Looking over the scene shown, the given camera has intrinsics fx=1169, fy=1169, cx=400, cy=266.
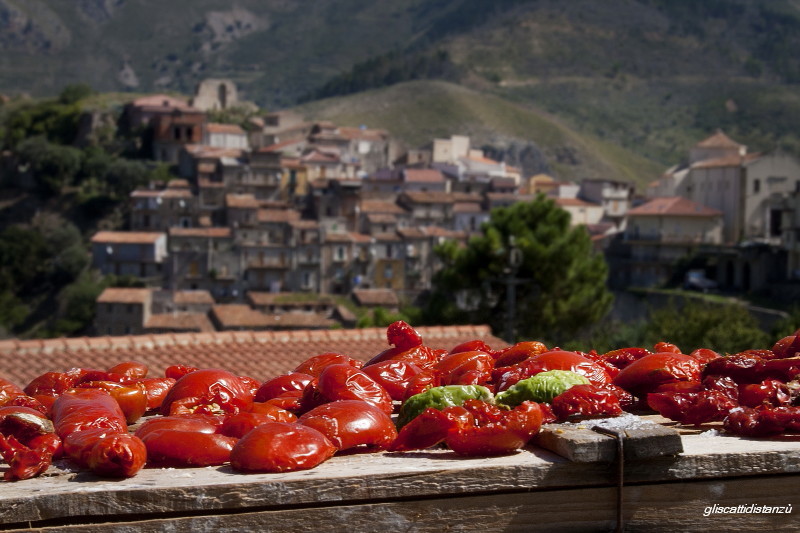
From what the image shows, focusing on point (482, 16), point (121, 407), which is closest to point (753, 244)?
point (121, 407)

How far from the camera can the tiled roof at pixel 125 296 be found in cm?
4894

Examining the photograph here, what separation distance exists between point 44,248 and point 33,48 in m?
121

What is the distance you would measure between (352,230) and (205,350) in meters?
51.8

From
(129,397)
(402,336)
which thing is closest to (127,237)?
(402,336)

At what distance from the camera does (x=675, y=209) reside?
57750mm

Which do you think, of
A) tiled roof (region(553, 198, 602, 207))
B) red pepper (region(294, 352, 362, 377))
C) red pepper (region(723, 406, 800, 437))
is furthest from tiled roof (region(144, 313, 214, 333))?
red pepper (region(723, 406, 800, 437))

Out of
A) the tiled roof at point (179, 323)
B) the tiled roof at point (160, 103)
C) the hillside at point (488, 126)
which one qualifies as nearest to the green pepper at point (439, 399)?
the tiled roof at point (179, 323)

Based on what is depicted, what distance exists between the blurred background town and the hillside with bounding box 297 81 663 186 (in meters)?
0.31

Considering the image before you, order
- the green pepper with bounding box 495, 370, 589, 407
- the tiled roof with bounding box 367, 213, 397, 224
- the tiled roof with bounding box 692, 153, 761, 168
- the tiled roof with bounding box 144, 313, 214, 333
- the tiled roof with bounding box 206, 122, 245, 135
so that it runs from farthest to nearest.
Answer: the tiled roof with bounding box 206, 122, 245, 135 → the tiled roof with bounding box 367, 213, 397, 224 → the tiled roof with bounding box 692, 153, 761, 168 → the tiled roof with bounding box 144, 313, 214, 333 → the green pepper with bounding box 495, 370, 589, 407

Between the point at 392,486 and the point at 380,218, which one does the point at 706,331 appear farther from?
the point at 380,218

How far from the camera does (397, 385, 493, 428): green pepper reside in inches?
110

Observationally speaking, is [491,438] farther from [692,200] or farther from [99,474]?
[692,200]

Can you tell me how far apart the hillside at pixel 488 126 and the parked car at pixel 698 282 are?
42.8 m

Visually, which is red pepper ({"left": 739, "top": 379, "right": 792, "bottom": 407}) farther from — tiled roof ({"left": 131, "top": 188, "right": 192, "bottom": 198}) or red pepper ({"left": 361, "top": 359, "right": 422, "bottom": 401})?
tiled roof ({"left": 131, "top": 188, "right": 192, "bottom": 198})
